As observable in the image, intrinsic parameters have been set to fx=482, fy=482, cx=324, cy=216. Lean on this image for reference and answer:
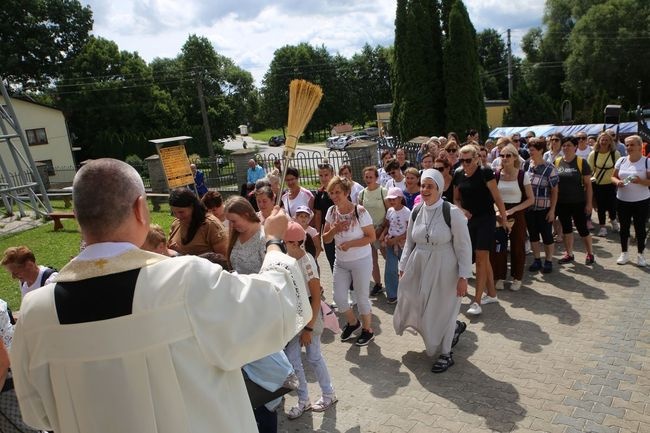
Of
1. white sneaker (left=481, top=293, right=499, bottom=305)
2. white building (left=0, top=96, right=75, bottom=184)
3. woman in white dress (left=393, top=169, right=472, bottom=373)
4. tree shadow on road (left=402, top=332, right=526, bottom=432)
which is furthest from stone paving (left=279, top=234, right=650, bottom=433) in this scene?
white building (left=0, top=96, right=75, bottom=184)

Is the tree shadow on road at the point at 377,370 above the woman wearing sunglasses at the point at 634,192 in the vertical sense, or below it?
below

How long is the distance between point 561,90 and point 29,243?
49.1 m

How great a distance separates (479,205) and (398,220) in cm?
109

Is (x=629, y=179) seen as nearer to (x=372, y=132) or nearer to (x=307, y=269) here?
(x=307, y=269)

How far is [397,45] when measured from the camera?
22.9 metres

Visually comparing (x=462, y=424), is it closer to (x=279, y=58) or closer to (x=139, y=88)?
(x=139, y=88)

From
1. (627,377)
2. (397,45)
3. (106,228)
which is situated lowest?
(627,377)

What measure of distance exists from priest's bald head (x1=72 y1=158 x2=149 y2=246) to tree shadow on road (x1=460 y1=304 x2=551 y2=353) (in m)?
4.70

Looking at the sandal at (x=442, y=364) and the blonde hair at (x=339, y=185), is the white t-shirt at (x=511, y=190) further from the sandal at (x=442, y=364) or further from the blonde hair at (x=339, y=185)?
the sandal at (x=442, y=364)

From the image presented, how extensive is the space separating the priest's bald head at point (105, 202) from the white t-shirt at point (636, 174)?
742cm

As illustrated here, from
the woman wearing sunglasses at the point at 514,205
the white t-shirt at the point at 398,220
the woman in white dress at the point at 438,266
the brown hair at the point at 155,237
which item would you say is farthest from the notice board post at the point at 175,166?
the woman in white dress at the point at 438,266

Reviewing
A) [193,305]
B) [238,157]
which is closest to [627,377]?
[193,305]

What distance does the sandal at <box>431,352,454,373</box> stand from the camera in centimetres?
485

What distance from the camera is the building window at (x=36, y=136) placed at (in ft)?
110
